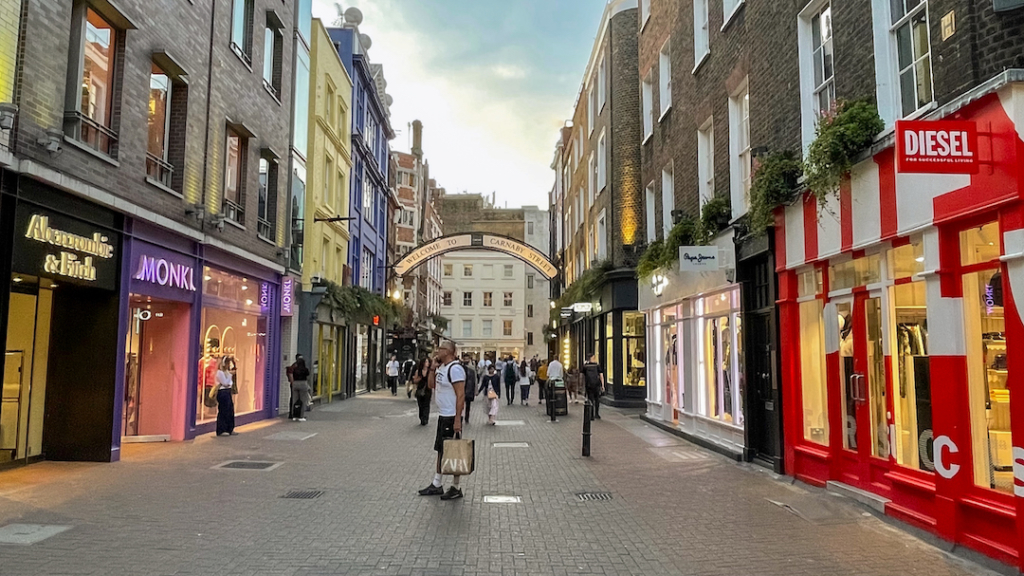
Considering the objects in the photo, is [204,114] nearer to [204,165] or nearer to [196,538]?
[204,165]

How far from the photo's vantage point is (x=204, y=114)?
46.9 feet

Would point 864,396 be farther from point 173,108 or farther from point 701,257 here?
point 173,108

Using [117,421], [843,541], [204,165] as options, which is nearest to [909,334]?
[843,541]

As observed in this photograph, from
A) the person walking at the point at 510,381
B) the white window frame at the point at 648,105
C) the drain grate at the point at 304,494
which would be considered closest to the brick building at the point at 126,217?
the drain grate at the point at 304,494

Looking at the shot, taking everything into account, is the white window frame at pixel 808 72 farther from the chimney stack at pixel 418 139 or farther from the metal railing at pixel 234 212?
the chimney stack at pixel 418 139

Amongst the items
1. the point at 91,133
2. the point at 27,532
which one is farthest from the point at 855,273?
the point at 91,133

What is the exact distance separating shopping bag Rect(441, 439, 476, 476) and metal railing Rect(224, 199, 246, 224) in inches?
373

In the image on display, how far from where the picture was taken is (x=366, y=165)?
32156mm

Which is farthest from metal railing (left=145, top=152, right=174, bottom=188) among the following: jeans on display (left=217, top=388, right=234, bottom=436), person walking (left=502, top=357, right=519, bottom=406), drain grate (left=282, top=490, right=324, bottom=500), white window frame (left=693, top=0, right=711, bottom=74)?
person walking (left=502, top=357, right=519, bottom=406)

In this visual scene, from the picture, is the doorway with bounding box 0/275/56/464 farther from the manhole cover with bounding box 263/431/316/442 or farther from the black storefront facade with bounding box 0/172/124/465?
the manhole cover with bounding box 263/431/316/442

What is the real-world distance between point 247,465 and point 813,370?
8.48m

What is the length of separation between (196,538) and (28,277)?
18.7 feet

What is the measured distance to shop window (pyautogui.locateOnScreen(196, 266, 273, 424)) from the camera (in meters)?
15.0

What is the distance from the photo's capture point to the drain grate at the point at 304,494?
341 inches
